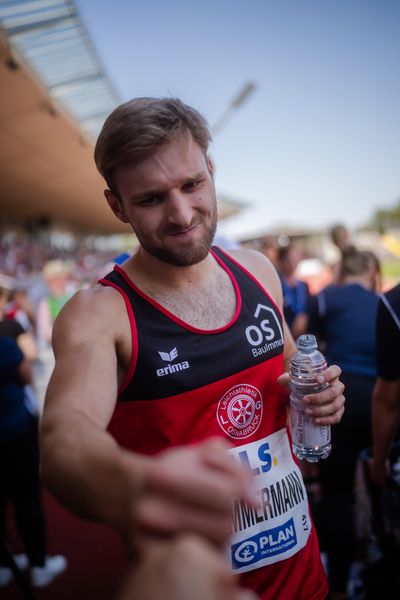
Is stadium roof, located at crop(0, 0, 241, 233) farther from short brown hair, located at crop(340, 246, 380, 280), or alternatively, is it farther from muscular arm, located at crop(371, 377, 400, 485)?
muscular arm, located at crop(371, 377, 400, 485)

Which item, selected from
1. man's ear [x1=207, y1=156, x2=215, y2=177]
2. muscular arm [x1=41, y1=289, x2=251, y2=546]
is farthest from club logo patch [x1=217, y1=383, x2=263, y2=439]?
man's ear [x1=207, y1=156, x2=215, y2=177]

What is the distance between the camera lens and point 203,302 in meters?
1.51

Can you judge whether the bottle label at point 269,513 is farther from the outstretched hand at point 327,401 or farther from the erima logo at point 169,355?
the erima logo at point 169,355

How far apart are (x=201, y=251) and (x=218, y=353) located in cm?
37

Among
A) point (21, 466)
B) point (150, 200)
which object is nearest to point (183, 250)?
point (150, 200)

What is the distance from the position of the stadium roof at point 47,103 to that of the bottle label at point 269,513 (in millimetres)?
7607

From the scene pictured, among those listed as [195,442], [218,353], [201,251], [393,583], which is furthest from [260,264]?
[393,583]

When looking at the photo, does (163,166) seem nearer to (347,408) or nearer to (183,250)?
(183,250)

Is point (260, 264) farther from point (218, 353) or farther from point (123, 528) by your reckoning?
point (123, 528)

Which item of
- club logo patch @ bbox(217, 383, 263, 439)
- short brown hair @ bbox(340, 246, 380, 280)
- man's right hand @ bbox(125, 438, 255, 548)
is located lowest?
short brown hair @ bbox(340, 246, 380, 280)

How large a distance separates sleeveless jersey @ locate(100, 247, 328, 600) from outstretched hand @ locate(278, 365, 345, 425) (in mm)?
197

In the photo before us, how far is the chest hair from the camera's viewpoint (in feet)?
4.69

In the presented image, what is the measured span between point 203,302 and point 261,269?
41cm

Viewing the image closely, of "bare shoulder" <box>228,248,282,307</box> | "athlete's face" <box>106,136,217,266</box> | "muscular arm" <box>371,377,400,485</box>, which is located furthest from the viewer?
"muscular arm" <box>371,377,400,485</box>
